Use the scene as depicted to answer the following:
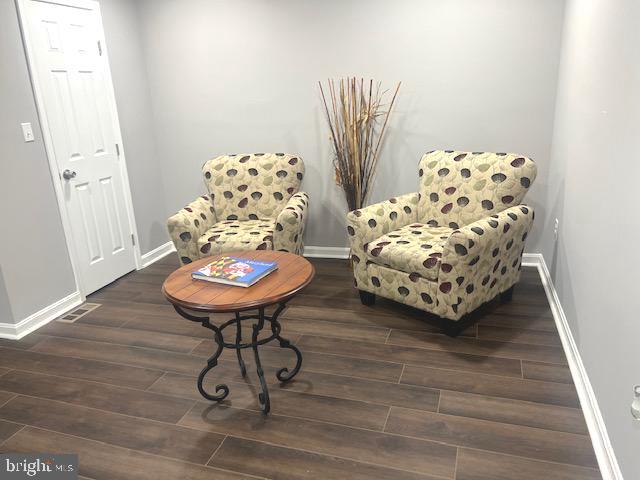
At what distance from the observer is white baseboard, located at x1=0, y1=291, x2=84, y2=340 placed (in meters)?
2.97

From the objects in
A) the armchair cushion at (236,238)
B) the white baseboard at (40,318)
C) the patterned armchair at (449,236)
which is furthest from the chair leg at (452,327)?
the white baseboard at (40,318)

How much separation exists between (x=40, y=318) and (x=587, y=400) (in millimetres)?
3059

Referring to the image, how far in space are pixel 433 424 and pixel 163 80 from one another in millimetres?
3449

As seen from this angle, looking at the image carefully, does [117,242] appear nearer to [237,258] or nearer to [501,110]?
[237,258]

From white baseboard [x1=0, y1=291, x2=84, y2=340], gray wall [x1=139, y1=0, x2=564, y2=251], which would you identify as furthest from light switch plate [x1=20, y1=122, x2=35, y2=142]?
Result: gray wall [x1=139, y1=0, x2=564, y2=251]

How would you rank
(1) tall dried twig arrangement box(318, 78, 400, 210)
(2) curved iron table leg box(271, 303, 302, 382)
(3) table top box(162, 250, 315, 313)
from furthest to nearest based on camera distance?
(1) tall dried twig arrangement box(318, 78, 400, 210) → (2) curved iron table leg box(271, 303, 302, 382) → (3) table top box(162, 250, 315, 313)

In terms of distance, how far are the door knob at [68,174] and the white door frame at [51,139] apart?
0.16 ft

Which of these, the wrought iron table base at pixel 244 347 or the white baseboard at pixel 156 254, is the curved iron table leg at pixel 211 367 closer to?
the wrought iron table base at pixel 244 347

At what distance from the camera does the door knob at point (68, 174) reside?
3270 millimetres

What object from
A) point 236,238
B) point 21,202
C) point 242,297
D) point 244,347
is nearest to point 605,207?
point 242,297

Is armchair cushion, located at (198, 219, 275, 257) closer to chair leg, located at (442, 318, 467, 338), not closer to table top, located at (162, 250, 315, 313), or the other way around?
table top, located at (162, 250, 315, 313)

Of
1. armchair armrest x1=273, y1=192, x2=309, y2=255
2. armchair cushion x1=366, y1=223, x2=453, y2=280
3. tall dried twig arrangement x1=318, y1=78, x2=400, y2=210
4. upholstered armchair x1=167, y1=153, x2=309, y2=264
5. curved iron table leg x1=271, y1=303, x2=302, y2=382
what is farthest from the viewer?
tall dried twig arrangement x1=318, y1=78, x2=400, y2=210

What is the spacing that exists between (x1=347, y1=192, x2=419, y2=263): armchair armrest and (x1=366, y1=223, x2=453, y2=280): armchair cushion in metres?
0.05

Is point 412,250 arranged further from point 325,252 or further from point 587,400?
point 325,252
